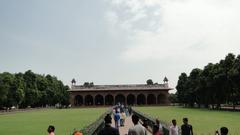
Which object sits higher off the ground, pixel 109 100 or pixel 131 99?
pixel 131 99

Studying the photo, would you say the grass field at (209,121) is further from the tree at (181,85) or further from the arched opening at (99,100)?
the arched opening at (99,100)

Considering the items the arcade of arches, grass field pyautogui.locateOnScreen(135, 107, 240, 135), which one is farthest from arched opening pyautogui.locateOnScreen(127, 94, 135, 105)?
grass field pyautogui.locateOnScreen(135, 107, 240, 135)

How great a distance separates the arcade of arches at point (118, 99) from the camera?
11038cm

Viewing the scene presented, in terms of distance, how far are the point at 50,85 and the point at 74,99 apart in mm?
12015

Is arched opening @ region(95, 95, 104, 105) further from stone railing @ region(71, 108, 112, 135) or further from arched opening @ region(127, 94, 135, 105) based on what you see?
stone railing @ region(71, 108, 112, 135)

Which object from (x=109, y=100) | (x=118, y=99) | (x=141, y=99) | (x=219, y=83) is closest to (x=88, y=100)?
(x=109, y=100)

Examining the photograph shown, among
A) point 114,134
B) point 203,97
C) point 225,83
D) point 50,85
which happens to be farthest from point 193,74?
point 114,134

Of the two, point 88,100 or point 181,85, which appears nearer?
point 181,85

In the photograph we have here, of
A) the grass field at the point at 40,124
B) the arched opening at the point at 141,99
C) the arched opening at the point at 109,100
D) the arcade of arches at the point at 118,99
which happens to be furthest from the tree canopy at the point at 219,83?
the arched opening at the point at 109,100

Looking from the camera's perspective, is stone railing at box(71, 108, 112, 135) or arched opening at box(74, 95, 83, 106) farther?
arched opening at box(74, 95, 83, 106)

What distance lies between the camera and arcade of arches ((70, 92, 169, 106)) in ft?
362

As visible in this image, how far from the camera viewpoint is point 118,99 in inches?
4540

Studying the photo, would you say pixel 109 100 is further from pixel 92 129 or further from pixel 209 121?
pixel 92 129

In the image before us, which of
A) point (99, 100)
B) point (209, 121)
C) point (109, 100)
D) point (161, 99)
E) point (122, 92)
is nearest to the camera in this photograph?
point (209, 121)
